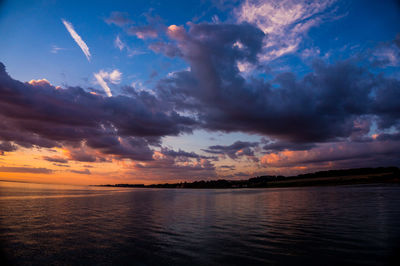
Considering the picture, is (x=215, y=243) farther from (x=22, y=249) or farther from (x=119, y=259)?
(x=22, y=249)

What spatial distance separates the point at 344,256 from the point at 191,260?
36.2ft

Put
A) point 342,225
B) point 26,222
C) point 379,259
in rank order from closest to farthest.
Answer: point 379,259
point 342,225
point 26,222

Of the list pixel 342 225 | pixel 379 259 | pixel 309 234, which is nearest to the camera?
pixel 379 259

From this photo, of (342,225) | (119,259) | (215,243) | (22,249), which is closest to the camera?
(119,259)

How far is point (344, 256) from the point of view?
1620cm

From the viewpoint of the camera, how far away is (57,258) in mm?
17219

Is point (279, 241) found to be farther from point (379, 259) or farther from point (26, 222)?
point (26, 222)

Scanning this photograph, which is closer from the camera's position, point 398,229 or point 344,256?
point 344,256

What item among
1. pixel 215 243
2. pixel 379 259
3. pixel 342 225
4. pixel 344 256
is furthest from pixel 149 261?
pixel 342 225

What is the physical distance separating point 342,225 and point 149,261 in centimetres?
2368

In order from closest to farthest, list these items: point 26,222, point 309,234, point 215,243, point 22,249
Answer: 1. point 22,249
2. point 215,243
3. point 309,234
4. point 26,222

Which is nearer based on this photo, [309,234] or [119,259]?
[119,259]

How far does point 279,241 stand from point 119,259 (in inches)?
548

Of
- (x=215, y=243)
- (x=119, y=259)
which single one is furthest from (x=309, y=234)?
(x=119, y=259)
